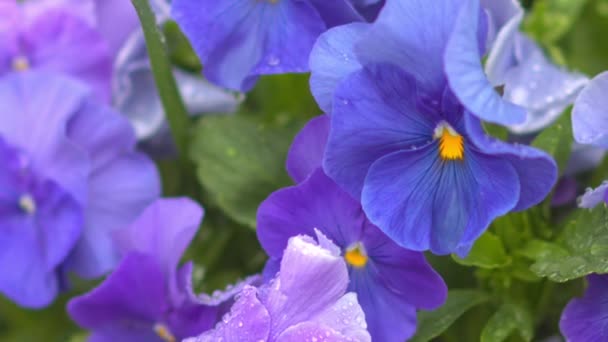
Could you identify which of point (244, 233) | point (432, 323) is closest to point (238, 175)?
→ point (244, 233)

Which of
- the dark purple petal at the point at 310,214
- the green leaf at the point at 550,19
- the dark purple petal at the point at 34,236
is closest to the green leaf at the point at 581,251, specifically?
the dark purple petal at the point at 310,214

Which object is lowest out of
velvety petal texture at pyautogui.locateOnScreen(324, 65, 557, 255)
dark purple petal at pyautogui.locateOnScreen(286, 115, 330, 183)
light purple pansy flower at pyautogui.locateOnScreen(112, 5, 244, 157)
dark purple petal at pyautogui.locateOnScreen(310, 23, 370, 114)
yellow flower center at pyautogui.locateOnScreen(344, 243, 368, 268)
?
light purple pansy flower at pyautogui.locateOnScreen(112, 5, 244, 157)

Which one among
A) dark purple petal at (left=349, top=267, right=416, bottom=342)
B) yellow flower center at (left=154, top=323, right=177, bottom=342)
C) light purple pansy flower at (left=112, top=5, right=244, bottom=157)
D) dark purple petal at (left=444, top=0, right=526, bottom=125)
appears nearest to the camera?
dark purple petal at (left=444, top=0, right=526, bottom=125)

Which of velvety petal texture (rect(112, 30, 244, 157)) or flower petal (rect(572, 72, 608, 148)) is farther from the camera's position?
velvety petal texture (rect(112, 30, 244, 157))

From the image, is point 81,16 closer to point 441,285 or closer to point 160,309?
point 160,309

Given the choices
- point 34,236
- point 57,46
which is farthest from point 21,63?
point 34,236

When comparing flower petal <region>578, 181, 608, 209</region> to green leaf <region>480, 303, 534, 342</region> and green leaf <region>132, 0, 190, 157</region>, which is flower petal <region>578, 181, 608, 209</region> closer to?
green leaf <region>480, 303, 534, 342</region>

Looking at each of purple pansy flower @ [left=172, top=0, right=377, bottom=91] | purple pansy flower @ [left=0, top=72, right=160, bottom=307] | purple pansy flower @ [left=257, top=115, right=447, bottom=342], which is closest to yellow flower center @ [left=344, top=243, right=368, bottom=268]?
purple pansy flower @ [left=257, top=115, right=447, bottom=342]
